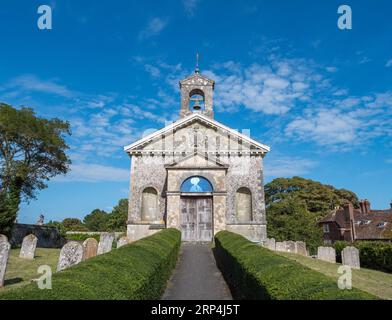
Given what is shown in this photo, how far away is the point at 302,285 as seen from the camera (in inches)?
215

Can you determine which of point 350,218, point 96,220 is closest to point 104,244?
point 350,218

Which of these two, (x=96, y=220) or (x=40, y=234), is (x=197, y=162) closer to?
(x=40, y=234)

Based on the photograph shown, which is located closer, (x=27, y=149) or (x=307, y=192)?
(x=27, y=149)

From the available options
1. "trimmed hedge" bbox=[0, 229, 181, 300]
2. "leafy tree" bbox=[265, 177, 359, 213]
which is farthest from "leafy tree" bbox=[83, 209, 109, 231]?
"trimmed hedge" bbox=[0, 229, 181, 300]

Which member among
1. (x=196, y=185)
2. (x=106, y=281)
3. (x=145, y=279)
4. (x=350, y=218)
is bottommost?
(x=145, y=279)

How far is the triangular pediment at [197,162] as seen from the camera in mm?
25141

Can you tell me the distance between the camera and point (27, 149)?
32.1 m

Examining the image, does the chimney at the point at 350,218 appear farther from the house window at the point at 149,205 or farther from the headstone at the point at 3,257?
the headstone at the point at 3,257

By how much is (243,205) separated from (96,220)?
221 feet

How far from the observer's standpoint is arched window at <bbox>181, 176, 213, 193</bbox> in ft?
83.0

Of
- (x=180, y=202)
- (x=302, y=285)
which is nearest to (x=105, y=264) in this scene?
(x=302, y=285)

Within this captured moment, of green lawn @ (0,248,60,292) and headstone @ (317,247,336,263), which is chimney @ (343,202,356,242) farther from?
green lawn @ (0,248,60,292)

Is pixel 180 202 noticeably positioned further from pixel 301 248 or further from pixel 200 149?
pixel 301 248
